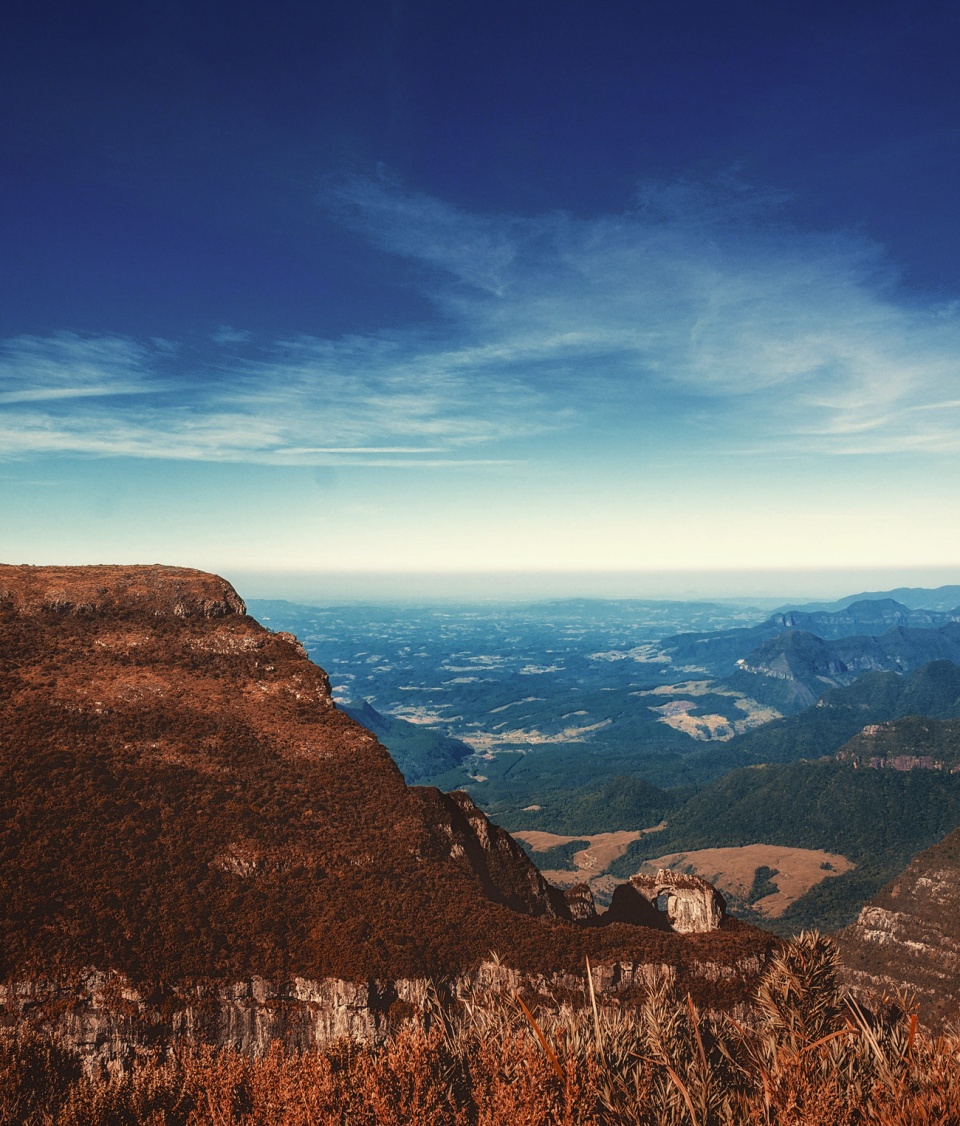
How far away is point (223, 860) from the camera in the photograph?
48188mm

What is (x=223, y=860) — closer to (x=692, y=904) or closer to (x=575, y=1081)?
(x=575, y=1081)

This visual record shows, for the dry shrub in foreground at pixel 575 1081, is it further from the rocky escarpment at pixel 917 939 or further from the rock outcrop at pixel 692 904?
the rocky escarpment at pixel 917 939

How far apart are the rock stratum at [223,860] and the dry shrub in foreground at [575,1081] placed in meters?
9.31

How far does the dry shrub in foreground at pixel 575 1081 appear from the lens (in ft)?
66.7

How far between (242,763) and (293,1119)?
3666 cm

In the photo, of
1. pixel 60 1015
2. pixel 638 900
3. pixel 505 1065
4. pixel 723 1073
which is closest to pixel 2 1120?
pixel 60 1015

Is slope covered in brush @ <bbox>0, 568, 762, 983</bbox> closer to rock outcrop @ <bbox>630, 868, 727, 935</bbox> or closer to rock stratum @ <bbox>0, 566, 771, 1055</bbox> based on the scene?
rock stratum @ <bbox>0, 566, 771, 1055</bbox>

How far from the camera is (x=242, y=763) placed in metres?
55.2

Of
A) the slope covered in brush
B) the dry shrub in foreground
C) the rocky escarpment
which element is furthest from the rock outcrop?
the rocky escarpment

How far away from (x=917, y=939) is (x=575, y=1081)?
11354cm

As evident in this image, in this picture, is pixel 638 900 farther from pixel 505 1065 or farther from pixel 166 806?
pixel 505 1065

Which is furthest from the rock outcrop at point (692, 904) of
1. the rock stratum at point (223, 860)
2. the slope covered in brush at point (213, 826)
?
the slope covered in brush at point (213, 826)

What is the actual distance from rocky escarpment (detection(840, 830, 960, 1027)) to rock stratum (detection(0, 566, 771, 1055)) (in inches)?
2075

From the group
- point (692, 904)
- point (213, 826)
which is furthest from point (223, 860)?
point (692, 904)
